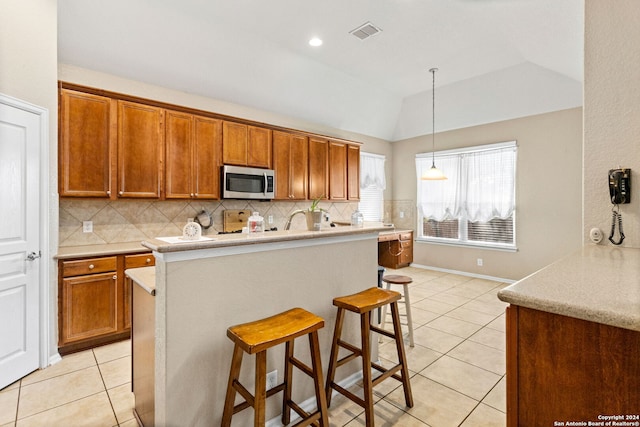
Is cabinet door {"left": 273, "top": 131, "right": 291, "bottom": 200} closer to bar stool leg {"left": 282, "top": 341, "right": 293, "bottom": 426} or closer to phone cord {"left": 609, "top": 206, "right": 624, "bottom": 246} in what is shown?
bar stool leg {"left": 282, "top": 341, "right": 293, "bottom": 426}

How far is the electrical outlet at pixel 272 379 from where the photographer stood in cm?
182

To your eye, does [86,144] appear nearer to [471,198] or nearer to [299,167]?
[299,167]

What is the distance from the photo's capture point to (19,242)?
7.80 ft

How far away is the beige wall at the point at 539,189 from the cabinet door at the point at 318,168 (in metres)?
2.60

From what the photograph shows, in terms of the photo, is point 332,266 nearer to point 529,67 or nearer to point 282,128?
point 282,128

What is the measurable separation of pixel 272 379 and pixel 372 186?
5212 millimetres

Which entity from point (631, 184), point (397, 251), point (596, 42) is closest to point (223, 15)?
point (596, 42)

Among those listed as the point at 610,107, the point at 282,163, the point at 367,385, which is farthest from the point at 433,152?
the point at 367,385

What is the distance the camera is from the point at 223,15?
3145mm

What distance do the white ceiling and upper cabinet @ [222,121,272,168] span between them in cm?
54

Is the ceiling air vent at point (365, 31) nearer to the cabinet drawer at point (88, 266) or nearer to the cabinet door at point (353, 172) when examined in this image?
the cabinet door at point (353, 172)

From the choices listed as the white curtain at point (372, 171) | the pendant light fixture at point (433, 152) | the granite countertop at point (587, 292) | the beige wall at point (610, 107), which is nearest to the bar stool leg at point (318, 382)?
the granite countertop at point (587, 292)

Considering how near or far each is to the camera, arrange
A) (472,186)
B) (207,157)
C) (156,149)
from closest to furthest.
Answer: (156,149) < (207,157) < (472,186)

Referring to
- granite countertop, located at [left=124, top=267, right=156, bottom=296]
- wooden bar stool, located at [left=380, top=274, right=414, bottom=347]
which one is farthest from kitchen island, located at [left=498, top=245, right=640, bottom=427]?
wooden bar stool, located at [left=380, top=274, right=414, bottom=347]
